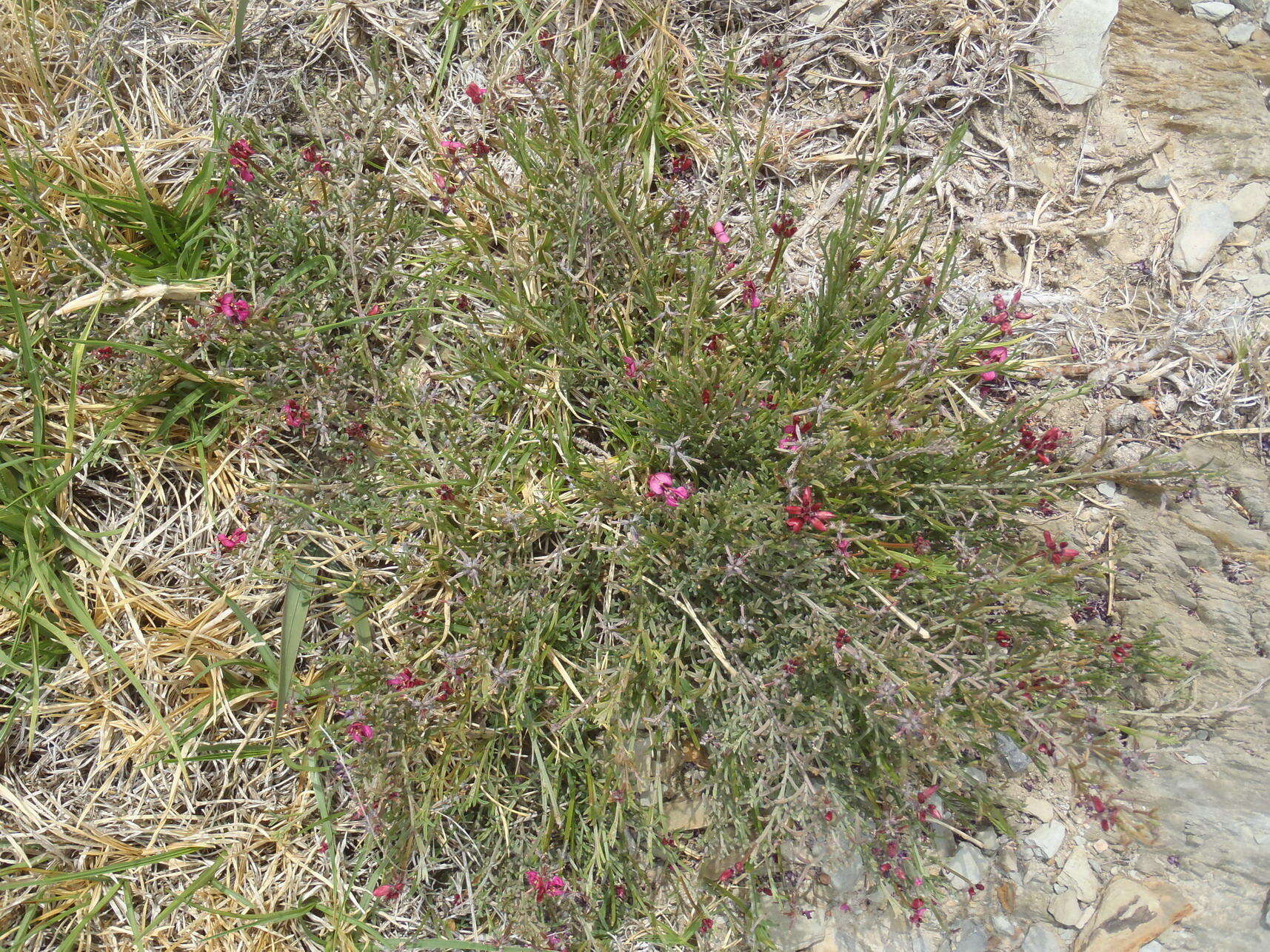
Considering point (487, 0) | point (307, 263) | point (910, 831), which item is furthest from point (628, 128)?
point (910, 831)

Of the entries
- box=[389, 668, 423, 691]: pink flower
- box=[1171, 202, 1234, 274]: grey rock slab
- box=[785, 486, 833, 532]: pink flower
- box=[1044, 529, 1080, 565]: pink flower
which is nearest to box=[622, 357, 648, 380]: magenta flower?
box=[785, 486, 833, 532]: pink flower

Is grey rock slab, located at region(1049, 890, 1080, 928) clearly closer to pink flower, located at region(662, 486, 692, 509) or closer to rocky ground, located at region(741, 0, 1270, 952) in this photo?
rocky ground, located at region(741, 0, 1270, 952)

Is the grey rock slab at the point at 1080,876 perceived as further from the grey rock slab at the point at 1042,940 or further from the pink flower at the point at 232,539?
the pink flower at the point at 232,539

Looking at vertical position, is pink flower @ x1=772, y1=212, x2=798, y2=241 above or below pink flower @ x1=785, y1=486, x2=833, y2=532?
above

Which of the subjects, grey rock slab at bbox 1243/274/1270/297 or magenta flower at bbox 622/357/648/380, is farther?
grey rock slab at bbox 1243/274/1270/297

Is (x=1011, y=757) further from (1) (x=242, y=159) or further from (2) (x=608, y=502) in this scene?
(1) (x=242, y=159)

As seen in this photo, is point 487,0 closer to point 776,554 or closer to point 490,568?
point 490,568

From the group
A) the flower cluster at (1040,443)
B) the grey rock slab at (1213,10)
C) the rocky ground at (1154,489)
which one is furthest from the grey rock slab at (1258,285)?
the flower cluster at (1040,443)

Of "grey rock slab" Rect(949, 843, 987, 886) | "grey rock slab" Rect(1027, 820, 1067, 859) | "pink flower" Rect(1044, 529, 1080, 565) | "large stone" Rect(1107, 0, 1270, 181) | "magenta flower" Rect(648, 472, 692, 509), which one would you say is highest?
"large stone" Rect(1107, 0, 1270, 181)
